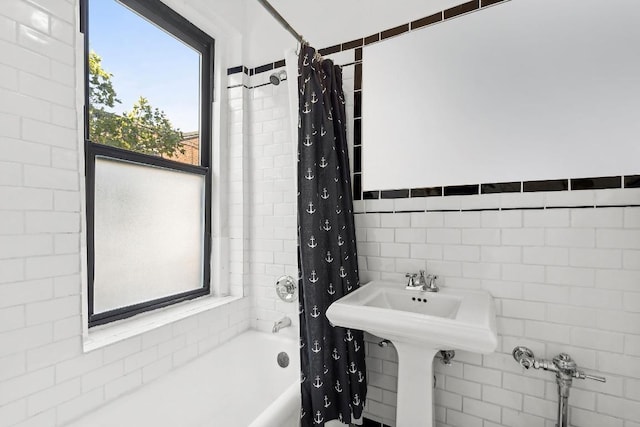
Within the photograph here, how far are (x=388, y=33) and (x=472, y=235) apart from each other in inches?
46.9

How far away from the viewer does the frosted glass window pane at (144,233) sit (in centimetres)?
153

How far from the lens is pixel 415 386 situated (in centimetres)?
132

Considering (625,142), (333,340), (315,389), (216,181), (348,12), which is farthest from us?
(216,181)

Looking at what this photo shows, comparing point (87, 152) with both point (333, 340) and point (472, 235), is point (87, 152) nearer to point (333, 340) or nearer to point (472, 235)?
point (333, 340)

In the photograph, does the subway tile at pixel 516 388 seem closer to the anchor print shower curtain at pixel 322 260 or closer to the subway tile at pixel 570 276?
the subway tile at pixel 570 276

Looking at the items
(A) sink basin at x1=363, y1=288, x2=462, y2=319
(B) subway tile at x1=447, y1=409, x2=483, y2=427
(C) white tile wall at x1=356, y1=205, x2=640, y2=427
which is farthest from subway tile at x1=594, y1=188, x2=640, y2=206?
(B) subway tile at x1=447, y1=409, x2=483, y2=427

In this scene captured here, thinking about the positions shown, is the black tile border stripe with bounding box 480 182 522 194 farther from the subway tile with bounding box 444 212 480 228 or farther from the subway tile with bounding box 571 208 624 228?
the subway tile with bounding box 571 208 624 228

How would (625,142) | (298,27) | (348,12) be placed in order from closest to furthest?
(625,142)
(348,12)
(298,27)

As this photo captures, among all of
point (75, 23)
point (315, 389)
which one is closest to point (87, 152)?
point (75, 23)

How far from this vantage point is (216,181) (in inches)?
84.2

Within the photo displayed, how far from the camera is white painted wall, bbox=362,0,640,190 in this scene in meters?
1.26

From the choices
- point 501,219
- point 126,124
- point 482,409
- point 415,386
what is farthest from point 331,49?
point 482,409

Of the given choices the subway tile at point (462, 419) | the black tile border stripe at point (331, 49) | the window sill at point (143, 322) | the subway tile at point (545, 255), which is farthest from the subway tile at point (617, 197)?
the window sill at point (143, 322)

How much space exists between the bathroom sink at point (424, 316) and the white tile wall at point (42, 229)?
3.51ft
